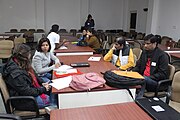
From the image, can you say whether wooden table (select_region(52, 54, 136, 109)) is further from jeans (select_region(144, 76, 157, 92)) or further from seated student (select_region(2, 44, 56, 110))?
jeans (select_region(144, 76, 157, 92))

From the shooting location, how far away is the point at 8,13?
9992 millimetres

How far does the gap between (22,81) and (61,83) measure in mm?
423

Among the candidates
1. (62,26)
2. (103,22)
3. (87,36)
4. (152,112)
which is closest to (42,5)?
(62,26)

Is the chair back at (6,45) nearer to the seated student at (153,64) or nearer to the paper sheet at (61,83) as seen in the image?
the paper sheet at (61,83)

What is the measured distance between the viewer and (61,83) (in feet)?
7.04

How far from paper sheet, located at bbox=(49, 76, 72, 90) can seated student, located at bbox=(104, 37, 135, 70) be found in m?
1.28

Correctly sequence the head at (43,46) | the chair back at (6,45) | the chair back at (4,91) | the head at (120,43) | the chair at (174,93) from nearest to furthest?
1. the chair back at (4,91)
2. the chair at (174,93)
3. the head at (43,46)
4. the head at (120,43)
5. the chair back at (6,45)

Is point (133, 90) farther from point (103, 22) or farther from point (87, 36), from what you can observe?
point (103, 22)

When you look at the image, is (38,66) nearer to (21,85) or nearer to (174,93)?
(21,85)

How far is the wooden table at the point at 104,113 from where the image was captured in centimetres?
138

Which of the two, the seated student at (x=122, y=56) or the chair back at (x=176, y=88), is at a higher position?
the seated student at (x=122, y=56)

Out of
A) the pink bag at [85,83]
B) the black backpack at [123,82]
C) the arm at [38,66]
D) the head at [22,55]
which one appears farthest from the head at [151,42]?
the head at [22,55]

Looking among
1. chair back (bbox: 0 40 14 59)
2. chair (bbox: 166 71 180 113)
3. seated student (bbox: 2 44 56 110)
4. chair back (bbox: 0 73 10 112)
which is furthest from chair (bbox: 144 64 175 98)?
chair back (bbox: 0 40 14 59)

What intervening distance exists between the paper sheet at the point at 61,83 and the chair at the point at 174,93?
3.95ft
